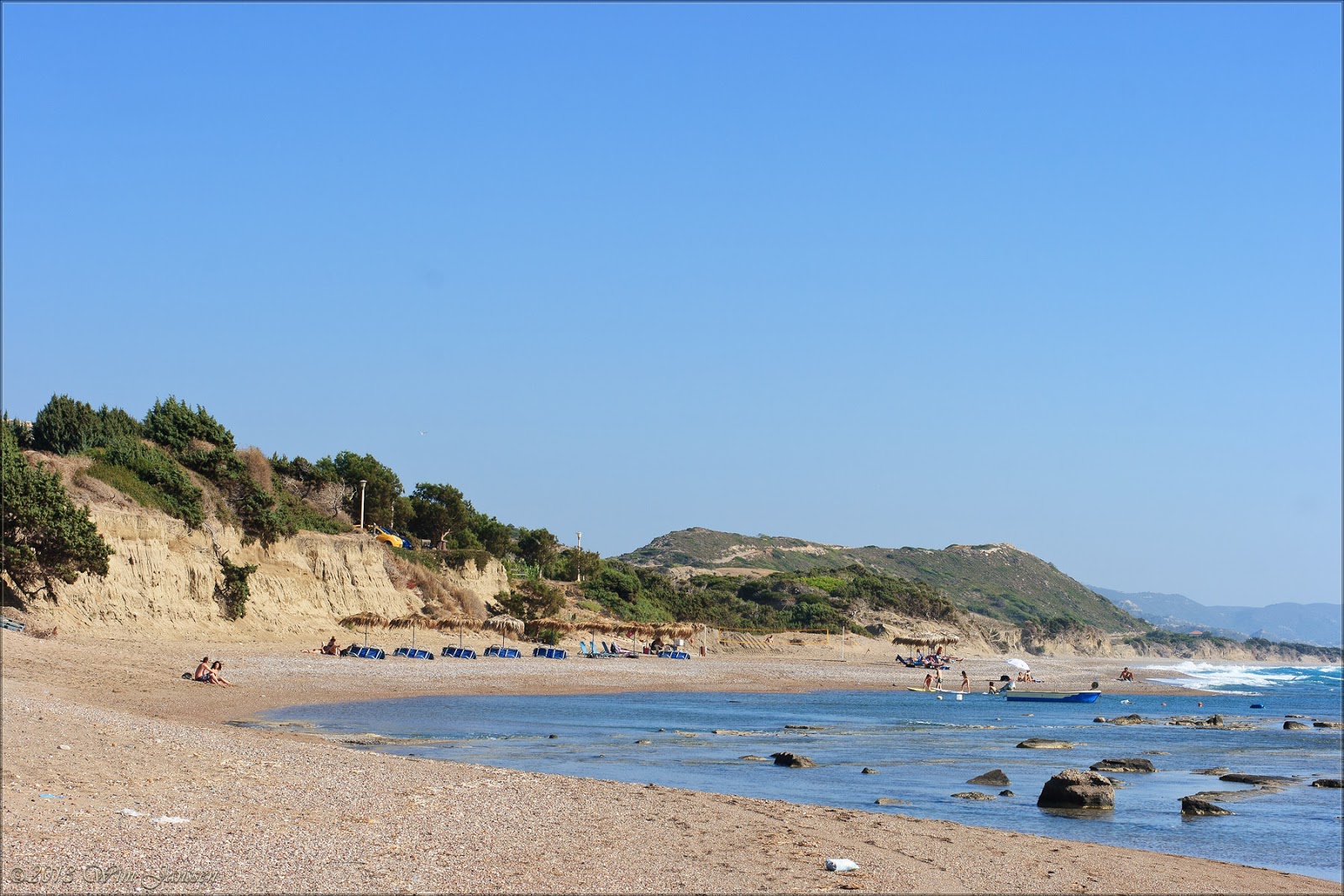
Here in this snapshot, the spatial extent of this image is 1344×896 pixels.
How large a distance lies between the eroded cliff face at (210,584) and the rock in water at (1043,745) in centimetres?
2885

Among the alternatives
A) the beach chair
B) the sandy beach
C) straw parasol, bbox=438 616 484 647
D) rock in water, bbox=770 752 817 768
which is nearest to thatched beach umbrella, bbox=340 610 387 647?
the beach chair

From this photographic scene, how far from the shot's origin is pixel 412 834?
40.1ft

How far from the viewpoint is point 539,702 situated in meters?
36.7

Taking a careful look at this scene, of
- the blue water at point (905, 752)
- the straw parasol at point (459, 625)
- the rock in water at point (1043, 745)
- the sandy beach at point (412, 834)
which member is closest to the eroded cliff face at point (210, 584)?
the straw parasol at point (459, 625)

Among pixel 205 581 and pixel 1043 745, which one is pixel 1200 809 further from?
pixel 205 581

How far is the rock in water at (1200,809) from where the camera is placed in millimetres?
18969

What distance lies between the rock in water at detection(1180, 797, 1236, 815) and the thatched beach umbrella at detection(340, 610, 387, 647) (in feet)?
124

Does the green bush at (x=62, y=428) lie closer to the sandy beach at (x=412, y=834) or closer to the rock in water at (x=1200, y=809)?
the sandy beach at (x=412, y=834)

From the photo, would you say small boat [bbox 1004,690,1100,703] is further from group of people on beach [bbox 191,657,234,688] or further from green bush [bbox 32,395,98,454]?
green bush [bbox 32,395,98,454]

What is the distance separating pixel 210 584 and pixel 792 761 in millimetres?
28958

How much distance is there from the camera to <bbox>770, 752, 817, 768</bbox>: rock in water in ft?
74.3

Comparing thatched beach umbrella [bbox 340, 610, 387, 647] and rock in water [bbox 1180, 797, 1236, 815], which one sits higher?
thatched beach umbrella [bbox 340, 610, 387, 647]

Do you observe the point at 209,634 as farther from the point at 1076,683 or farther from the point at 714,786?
the point at 1076,683

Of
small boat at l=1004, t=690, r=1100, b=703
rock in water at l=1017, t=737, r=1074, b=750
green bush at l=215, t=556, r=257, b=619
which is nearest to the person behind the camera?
rock in water at l=1017, t=737, r=1074, b=750
